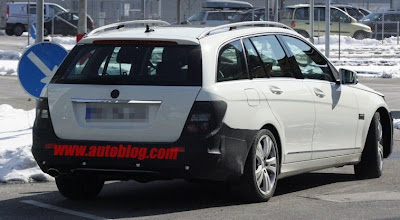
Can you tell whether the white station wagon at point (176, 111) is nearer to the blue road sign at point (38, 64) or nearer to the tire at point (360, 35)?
the blue road sign at point (38, 64)

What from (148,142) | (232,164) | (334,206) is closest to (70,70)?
(148,142)

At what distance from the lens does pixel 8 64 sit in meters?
30.2

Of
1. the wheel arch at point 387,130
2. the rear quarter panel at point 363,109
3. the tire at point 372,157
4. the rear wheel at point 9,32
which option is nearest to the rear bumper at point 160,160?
the rear quarter panel at point 363,109

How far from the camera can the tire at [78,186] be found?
8438 mm

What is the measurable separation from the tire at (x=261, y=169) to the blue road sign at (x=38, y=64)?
4.18 meters

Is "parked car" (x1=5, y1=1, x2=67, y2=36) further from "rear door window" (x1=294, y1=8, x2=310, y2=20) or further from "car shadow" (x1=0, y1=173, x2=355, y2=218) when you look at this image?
"car shadow" (x1=0, y1=173, x2=355, y2=218)

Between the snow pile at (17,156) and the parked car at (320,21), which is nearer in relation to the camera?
the snow pile at (17,156)

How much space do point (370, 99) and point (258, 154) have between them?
2.31 metres

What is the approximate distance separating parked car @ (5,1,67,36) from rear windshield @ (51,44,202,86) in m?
45.3

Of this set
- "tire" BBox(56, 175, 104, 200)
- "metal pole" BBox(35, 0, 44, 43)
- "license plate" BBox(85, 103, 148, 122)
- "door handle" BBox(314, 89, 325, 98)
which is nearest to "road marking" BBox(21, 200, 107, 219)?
"tire" BBox(56, 175, 104, 200)

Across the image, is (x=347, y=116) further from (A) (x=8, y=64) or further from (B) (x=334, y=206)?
(A) (x=8, y=64)

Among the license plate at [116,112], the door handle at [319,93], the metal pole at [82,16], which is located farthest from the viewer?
the metal pole at [82,16]

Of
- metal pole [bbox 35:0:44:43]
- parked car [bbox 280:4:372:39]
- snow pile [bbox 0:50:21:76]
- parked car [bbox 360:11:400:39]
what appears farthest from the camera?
parked car [bbox 360:11:400:39]

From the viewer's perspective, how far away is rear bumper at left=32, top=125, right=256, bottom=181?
24.7ft
